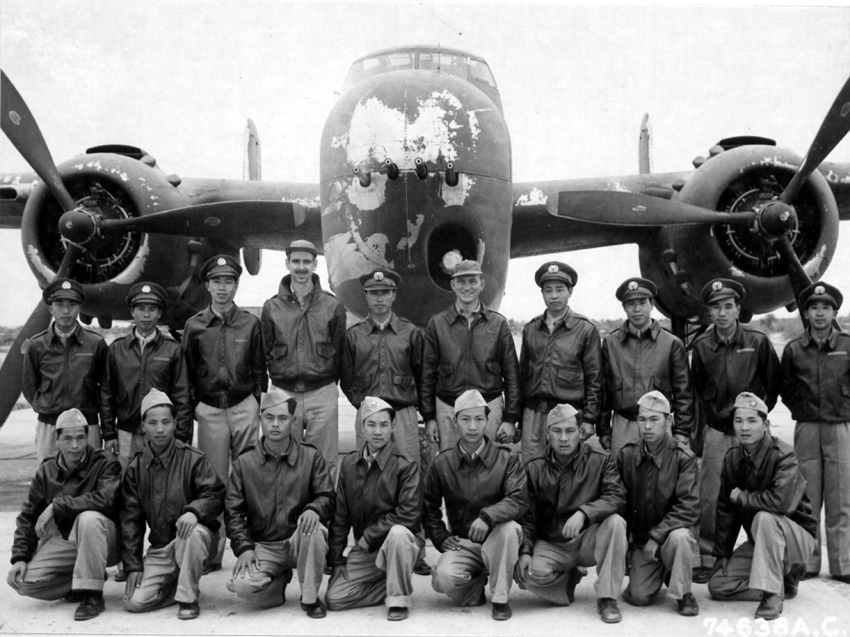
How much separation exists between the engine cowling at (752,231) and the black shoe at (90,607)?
6342 millimetres

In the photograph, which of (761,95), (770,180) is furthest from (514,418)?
(761,95)

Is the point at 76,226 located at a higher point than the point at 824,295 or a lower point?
higher

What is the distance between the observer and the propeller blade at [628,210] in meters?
7.71

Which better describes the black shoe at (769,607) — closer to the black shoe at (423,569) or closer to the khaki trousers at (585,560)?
the khaki trousers at (585,560)

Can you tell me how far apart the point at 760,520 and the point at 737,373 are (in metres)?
1.26

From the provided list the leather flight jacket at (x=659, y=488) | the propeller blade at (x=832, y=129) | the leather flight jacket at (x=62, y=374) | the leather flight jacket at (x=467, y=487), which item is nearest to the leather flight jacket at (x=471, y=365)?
the leather flight jacket at (x=467, y=487)

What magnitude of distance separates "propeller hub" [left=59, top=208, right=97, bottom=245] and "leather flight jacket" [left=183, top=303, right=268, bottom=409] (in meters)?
2.35

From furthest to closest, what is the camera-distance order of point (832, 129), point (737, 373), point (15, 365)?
point (15, 365), point (832, 129), point (737, 373)

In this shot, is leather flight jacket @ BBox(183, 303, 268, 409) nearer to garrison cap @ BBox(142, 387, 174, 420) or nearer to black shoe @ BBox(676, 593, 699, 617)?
garrison cap @ BBox(142, 387, 174, 420)

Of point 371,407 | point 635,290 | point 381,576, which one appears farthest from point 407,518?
point 635,290

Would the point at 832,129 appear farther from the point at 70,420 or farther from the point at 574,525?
the point at 70,420

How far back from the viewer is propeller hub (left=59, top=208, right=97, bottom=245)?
7.29 m

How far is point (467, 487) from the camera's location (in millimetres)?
4809

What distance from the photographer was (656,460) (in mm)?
4820
